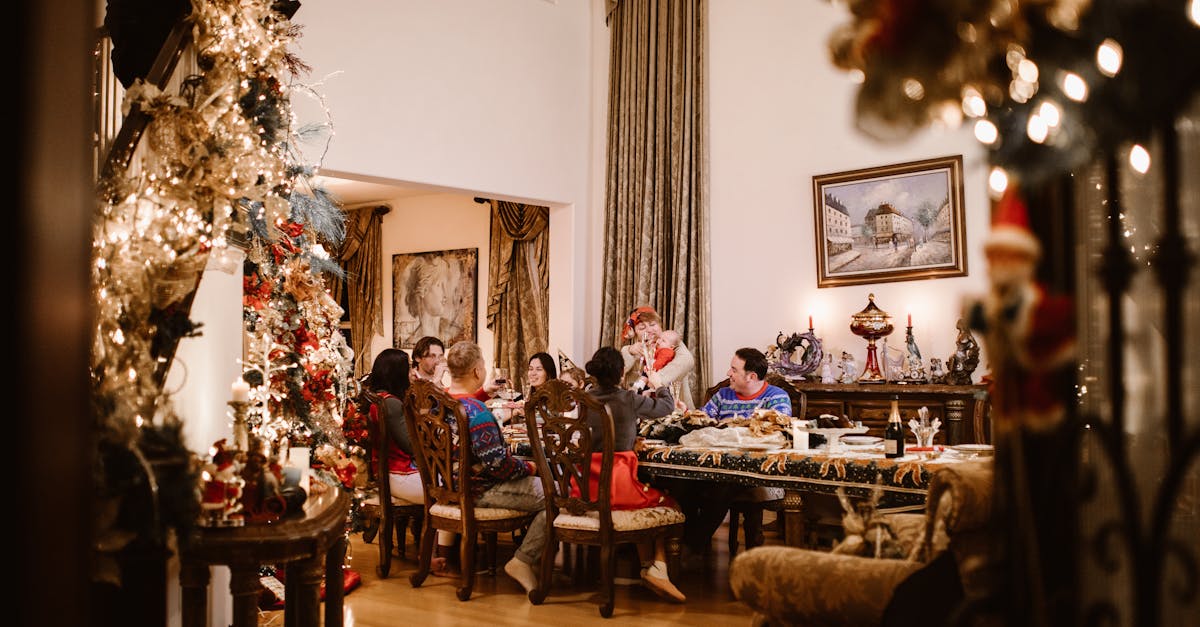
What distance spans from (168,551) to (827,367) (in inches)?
222

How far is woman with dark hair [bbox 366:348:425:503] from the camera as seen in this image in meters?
5.32

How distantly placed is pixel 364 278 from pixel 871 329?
731 centimetres

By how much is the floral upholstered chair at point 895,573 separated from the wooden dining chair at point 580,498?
169 centimetres

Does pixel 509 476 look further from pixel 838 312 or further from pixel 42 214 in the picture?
pixel 42 214

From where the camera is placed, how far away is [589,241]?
8688 millimetres

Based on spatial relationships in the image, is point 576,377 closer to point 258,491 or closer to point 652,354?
point 652,354

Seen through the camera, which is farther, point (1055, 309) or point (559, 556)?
point (559, 556)

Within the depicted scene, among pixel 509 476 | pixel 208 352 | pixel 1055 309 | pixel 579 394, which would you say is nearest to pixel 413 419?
pixel 509 476

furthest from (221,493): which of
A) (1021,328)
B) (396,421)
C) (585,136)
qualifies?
(585,136)

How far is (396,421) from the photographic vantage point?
210 inches

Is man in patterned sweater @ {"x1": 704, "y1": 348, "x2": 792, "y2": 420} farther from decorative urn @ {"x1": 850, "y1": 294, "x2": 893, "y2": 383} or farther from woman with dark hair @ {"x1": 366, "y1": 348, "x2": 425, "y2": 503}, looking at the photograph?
woman with dark hair @ {"x1": 366, "y1": 348, "x2": 425, "y2": 503}

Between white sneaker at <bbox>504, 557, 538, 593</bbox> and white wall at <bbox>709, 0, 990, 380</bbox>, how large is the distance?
3.41 meters

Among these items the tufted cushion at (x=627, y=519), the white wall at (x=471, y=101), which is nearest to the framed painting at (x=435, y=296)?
the white wall at (x=471, y=101)

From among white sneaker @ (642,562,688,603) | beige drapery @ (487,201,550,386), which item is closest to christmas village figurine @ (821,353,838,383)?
white sneaker @ (642,562,688,603)
